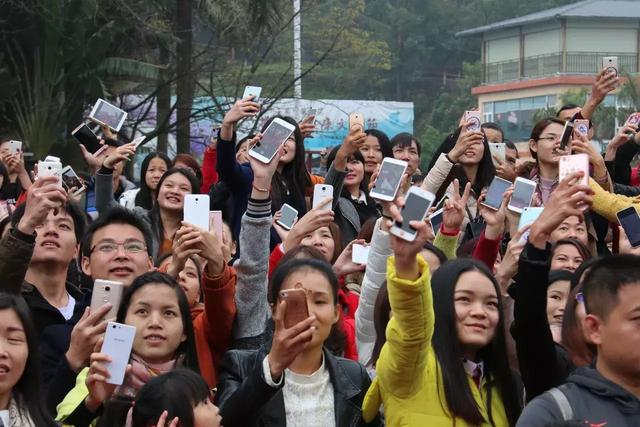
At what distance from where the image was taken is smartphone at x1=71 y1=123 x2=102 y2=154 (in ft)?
28.8

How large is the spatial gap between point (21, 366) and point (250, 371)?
865mm

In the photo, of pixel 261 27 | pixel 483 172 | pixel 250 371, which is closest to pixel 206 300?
pixel 250 371

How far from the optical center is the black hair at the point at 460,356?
4.60 metres

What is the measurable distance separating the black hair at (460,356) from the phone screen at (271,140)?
1313 millimetres

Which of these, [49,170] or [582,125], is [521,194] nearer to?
[582,125]

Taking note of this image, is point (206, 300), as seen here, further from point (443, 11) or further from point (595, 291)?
point (443, 11)

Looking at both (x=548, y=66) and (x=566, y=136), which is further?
(x=548, y=66)

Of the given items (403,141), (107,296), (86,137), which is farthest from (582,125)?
(107,296)

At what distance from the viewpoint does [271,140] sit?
5.98m

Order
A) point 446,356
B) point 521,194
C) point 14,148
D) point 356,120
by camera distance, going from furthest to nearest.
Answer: point 14,148 < point 356,120 < point 521,194 < point 446,356

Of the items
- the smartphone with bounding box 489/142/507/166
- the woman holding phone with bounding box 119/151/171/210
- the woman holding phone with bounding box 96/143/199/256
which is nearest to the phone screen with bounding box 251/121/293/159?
the woman holding phone with bounding box 96/143/199/256

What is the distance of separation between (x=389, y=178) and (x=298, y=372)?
0.77m

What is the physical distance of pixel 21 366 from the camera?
4387 millimetres

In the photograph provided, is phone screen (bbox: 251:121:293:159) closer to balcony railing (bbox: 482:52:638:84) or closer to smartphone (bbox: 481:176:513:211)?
smartphone (bbox: 481:176:513:211)
